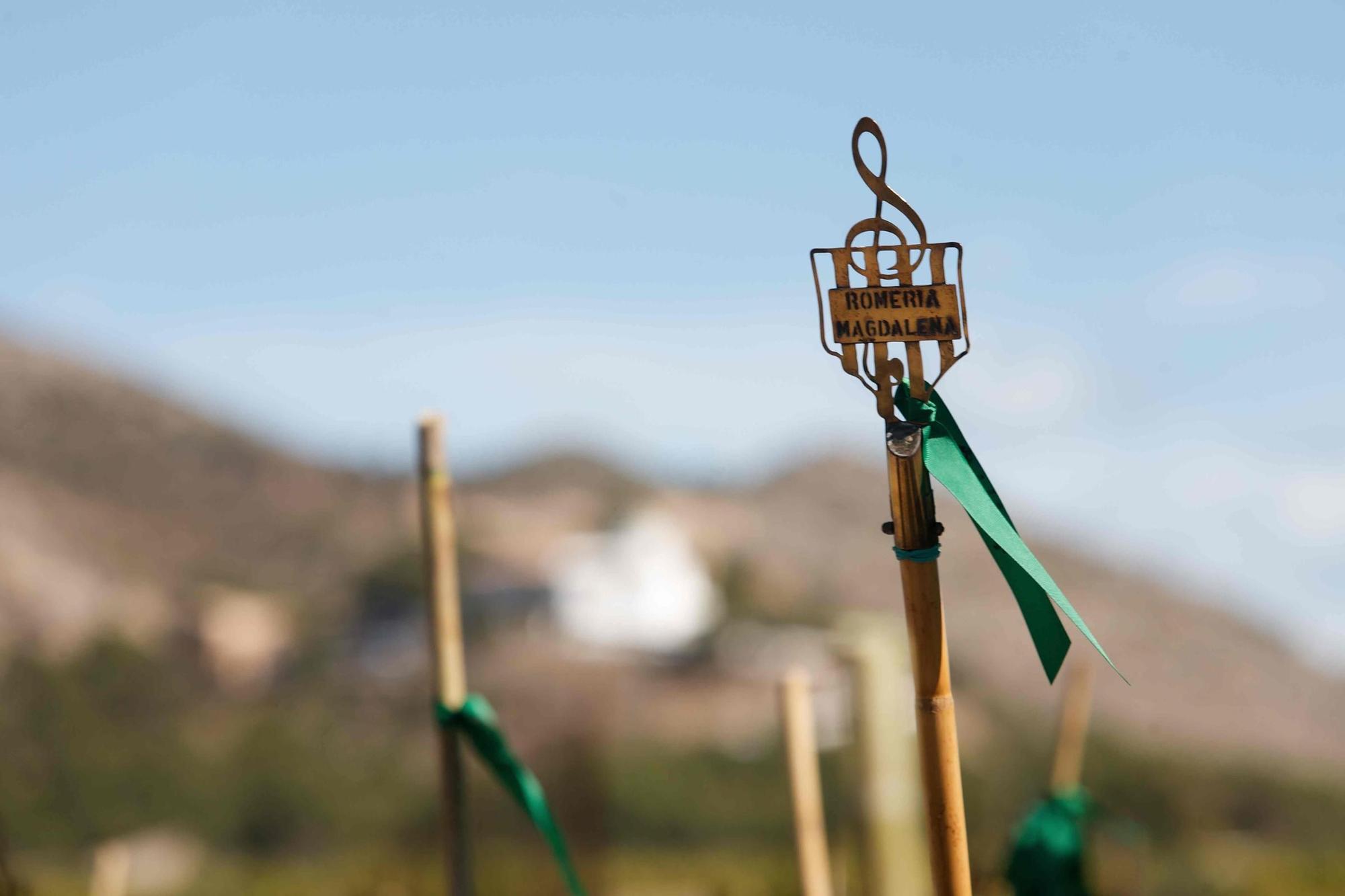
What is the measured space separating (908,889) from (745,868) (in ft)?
13.5

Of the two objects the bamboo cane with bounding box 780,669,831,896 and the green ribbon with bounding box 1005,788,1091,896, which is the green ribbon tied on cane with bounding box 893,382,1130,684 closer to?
the bamboo cane with bounding box 780,669,831,896

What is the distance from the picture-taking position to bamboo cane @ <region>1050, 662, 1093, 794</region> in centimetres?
254

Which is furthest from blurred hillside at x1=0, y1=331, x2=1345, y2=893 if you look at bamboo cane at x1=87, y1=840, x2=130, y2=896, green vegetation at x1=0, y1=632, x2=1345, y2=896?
bamboo cane at x1=87, y1=840, x2=130, y2=896

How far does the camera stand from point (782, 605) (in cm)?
1528

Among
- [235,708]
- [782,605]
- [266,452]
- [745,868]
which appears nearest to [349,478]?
[266,452]

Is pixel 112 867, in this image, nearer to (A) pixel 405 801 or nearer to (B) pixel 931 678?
(B) pixel 931 678

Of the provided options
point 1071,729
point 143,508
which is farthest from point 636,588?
point 1071,729

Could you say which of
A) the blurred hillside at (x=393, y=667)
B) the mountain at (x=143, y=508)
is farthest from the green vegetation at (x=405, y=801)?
the mountain at (x=143, y=508)

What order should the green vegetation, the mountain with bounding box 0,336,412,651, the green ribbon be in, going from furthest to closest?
the mountain with bounding box 0,336,412,651 → the green vegetation → the green ribbon

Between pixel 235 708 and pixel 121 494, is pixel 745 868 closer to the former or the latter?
pixel 235 708

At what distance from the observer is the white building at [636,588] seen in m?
15.1

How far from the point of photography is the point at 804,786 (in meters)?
2.16

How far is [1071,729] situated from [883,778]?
0.56 m

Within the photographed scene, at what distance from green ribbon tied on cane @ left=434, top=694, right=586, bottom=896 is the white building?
12.6m
